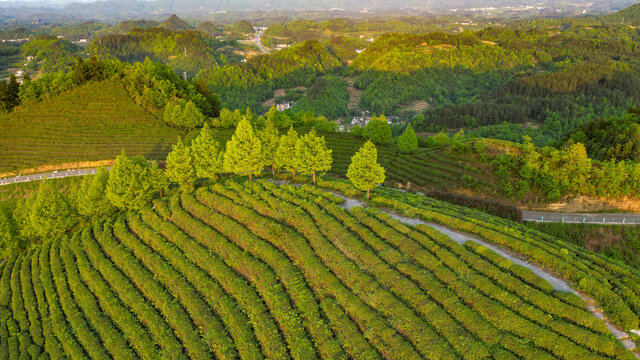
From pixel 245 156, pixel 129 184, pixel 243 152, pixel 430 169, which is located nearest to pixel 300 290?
pixel 245 156

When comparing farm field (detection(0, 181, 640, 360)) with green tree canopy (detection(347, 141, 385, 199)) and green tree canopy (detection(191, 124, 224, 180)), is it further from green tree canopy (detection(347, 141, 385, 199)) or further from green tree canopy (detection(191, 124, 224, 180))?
green tree canopy (detection(191, 124, 224, 180))

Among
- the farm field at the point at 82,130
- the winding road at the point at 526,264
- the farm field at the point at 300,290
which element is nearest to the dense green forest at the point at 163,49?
the farm field at the point at 82,130

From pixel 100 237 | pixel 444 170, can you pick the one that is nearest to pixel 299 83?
pixel 444 170

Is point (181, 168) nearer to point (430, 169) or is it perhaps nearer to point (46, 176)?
point (46, 176)

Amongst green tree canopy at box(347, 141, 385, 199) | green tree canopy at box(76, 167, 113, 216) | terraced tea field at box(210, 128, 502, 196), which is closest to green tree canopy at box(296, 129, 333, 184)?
green tree canopy at box(347, 141, 385, 199)

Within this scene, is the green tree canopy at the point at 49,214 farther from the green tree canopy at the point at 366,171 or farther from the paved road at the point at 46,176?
the green tree canopy at the point at 366,171

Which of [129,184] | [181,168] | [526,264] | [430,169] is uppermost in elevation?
[181,168]
